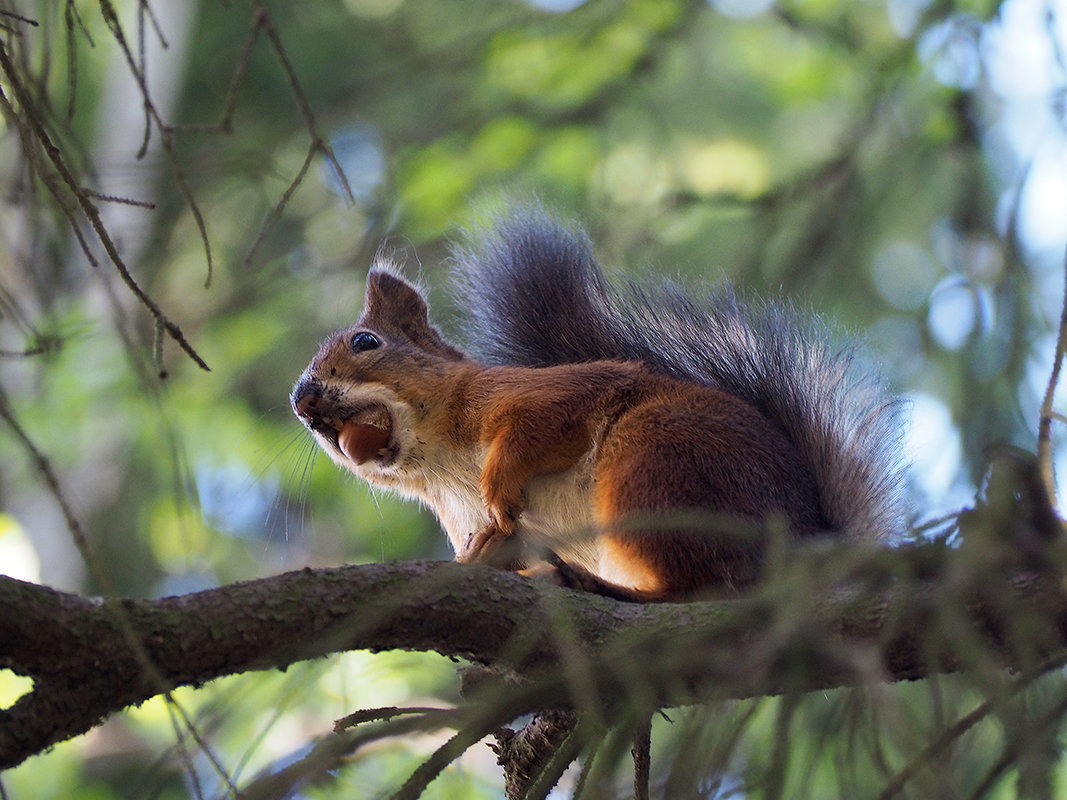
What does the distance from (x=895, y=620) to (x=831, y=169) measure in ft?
7.87

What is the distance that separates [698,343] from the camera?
238 cm

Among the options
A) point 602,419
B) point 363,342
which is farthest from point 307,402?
point 602,419

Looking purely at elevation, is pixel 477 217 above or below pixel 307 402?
above

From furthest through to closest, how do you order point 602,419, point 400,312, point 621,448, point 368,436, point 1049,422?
point 400,312 → point 368,436 → point 602,419 → point 621,448 → point 1049,422

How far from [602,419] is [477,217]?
93cm

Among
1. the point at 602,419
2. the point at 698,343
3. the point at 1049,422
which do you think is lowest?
the point at 1049,422

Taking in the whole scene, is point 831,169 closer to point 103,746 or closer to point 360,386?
Result: point 360,386

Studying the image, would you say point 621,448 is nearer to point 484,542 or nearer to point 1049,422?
point 484,542

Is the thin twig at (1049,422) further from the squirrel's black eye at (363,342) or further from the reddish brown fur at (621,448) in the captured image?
the squirrel's black eye at (363,342)

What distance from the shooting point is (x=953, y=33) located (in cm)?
257

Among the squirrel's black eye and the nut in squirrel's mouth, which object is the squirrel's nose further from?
the squirrel's black eye

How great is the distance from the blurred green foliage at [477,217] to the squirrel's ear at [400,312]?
0.27 metres

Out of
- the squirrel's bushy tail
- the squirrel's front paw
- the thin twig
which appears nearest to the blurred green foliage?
the squirrel's bushy tail

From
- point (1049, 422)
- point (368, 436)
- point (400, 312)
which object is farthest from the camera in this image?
point (400, 312)
